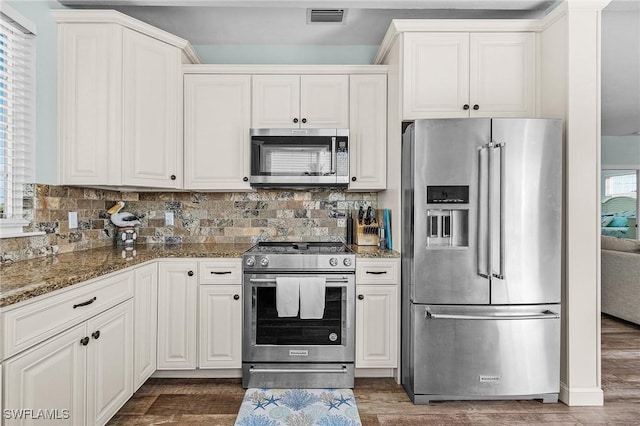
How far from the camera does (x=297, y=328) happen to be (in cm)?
246

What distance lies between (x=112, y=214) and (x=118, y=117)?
33.2 inches

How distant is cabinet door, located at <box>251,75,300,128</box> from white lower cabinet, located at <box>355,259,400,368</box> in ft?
4.17

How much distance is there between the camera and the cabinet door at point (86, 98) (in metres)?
2.37

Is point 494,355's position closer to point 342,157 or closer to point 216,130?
point 342,157

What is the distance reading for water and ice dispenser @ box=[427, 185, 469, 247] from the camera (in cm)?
226

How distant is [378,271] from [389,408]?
852 mm

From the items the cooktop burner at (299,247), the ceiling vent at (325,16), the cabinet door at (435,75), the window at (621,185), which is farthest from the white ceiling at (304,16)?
the window at (621,185)

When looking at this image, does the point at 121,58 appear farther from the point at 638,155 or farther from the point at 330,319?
the point at 638,155

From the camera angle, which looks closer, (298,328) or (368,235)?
(298,328)

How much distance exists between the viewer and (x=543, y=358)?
2250mm

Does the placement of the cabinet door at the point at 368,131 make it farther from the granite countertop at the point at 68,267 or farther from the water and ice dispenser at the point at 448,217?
the granite countertop at the point at 68,267

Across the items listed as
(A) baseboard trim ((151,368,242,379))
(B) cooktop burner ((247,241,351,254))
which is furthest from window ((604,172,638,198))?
(A) baseboard trim ((151,368,242,379))

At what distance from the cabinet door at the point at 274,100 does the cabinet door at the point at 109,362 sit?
1613 millimetres

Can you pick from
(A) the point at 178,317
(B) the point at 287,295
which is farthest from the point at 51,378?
(B) the point at 287,295
